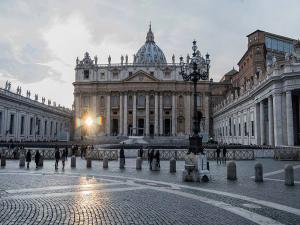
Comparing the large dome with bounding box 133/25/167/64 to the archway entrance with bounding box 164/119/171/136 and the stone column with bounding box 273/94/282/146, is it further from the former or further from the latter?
the stone column with bounding box 273/94/282/146

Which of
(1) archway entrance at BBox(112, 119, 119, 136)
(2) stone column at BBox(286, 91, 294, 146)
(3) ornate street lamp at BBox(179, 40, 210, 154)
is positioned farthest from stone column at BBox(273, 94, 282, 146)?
(1) archway entrance at BBox(112, 119, 119, 136)

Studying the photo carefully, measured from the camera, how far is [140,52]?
109875 mm

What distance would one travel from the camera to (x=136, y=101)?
81.2 metres

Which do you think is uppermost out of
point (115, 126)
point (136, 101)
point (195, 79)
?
point (136, 101)

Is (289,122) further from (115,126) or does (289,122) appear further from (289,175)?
(115,126)

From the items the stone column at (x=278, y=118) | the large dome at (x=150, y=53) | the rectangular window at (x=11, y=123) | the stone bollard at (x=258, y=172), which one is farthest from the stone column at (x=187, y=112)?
the stone bollard at (x=258, y=172)

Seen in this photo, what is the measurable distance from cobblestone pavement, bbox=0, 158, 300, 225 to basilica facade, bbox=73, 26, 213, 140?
66.8 m

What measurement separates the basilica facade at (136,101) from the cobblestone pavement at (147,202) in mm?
66824

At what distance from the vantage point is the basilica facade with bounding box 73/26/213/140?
265ft

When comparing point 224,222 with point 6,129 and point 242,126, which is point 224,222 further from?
point 6,129

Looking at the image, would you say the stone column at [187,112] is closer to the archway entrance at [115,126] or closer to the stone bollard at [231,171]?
the archway entrance at [115,126]

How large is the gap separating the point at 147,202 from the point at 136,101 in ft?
236

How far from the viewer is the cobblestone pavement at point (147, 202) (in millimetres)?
7605

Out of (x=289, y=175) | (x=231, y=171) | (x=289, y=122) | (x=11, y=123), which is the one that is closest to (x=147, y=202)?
(x=231, y=171)
